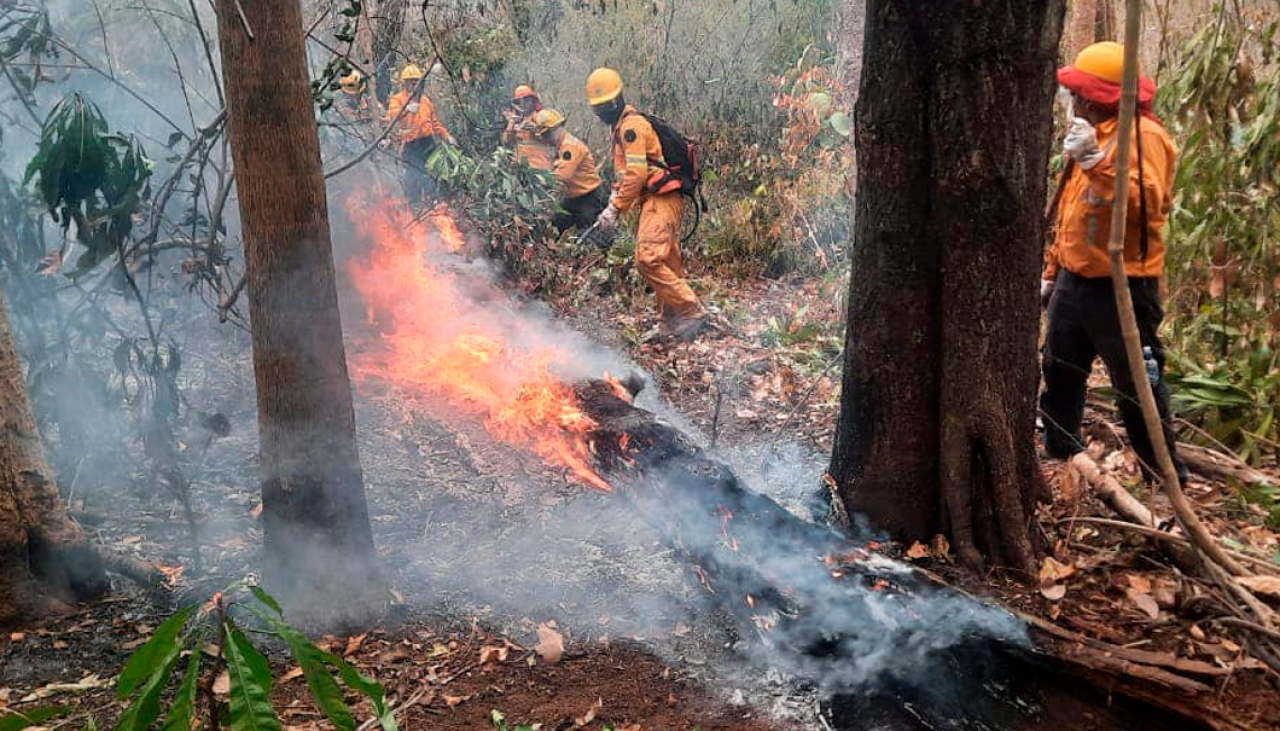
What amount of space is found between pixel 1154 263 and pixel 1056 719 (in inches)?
92.2

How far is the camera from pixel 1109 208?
409 centimetres

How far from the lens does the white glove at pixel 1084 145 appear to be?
3965 mm

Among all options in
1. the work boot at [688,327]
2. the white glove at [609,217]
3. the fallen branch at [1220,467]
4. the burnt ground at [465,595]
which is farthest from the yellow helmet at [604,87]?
the fallen branch at [1220,467]

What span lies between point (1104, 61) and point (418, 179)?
22.7 ft

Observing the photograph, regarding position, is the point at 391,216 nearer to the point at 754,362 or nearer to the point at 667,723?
the point at 754,362

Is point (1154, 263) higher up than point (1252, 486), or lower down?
higher up

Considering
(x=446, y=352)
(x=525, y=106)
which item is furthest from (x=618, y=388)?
(x=525, y=106)

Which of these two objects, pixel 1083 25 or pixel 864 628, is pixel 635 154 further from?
pixel 864 628

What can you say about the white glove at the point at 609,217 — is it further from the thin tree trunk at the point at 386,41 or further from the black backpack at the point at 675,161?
Result: the thin tree trunk at the point at 386,41

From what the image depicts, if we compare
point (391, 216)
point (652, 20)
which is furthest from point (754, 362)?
point (652, 20)

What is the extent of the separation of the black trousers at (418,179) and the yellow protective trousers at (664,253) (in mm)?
2034

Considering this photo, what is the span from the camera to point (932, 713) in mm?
2949

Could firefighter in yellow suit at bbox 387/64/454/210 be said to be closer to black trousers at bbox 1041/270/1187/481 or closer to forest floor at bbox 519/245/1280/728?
forest floor at bbox 519/245/1280/728

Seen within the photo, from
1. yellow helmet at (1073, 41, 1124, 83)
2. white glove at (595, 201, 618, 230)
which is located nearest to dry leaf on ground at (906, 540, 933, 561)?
yellow helmet at (1073, 41, 1124, 83)
